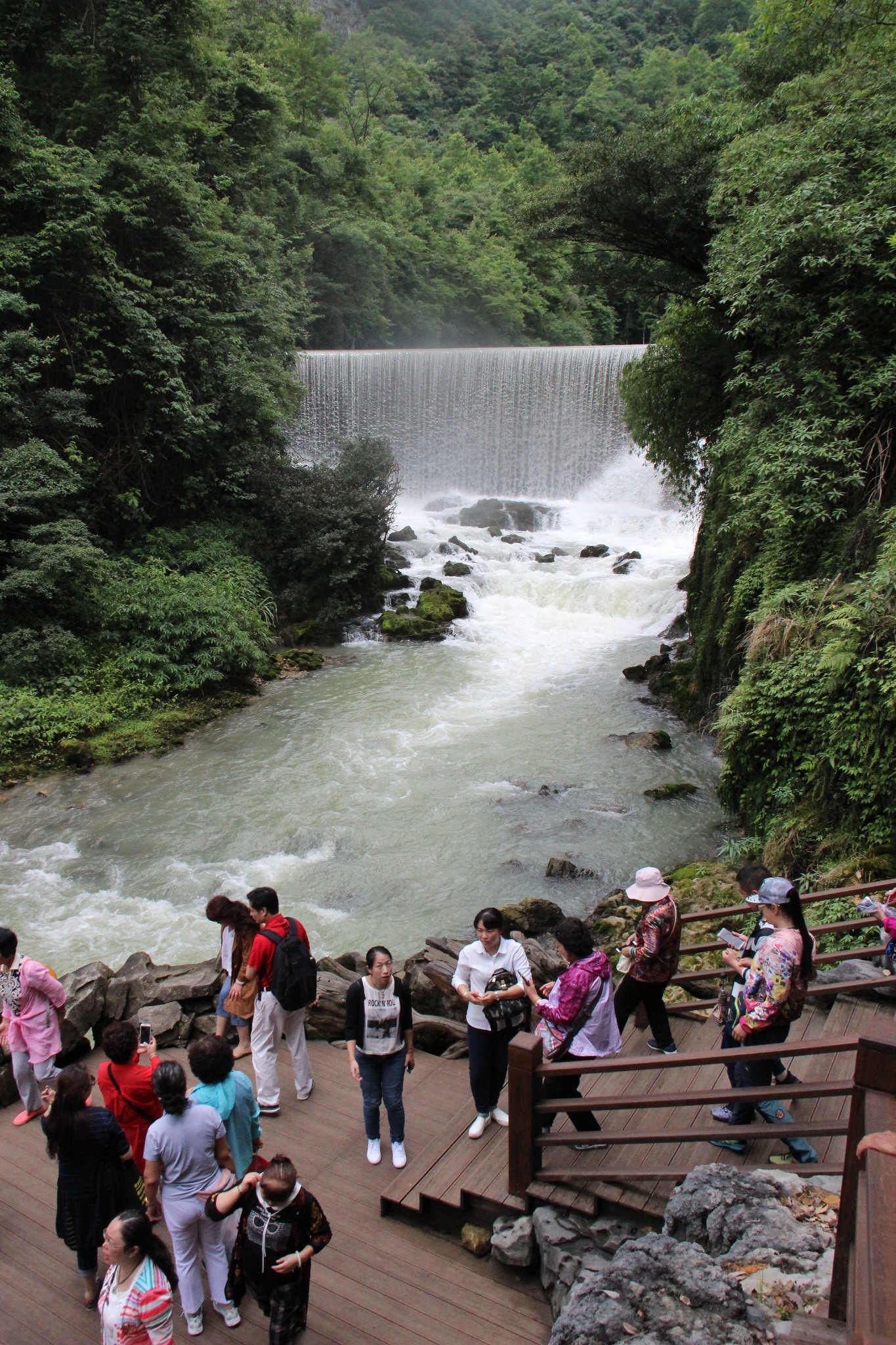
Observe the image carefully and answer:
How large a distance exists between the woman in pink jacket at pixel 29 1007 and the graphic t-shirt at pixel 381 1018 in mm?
1909

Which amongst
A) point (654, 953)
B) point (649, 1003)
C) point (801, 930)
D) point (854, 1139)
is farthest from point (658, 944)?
point (854, 1139)

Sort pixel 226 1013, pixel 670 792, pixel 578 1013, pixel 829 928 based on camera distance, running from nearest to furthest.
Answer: pixel 578 1013 → pixel 829 928 → pixel 226 1013 → pixel 670 792

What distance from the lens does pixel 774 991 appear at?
3645 mm

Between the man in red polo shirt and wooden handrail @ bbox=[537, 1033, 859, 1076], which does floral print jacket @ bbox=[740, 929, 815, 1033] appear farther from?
the man in red polo shirt

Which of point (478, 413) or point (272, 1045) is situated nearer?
point (272, 1045)

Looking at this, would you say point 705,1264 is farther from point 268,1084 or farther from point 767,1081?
point 268,1084

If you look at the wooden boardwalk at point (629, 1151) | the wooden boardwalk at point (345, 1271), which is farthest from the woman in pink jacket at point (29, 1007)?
the wooden boardwalk at point (629, 1151)

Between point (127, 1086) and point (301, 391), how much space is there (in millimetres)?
19134

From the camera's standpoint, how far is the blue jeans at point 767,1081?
3.54m

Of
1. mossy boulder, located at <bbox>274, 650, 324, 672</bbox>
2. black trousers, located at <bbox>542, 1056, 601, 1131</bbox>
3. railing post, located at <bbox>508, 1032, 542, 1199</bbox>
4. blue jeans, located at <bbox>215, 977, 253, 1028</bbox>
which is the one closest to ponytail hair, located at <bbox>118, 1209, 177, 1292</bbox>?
railing post, located at <bbox>508, 1032, 542, 1199</bbox>

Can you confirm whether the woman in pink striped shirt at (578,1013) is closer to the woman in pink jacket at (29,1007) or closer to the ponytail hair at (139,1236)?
the ponytail hair at (139,1236)

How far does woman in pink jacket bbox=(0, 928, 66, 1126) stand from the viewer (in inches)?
184

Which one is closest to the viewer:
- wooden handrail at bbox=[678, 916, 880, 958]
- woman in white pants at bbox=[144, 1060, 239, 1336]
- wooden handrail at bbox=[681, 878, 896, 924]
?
woman in white pants at bbox=[144, 1060, 239, 1336]

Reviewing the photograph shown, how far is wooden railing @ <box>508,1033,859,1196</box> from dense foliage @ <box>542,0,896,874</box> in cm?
379
